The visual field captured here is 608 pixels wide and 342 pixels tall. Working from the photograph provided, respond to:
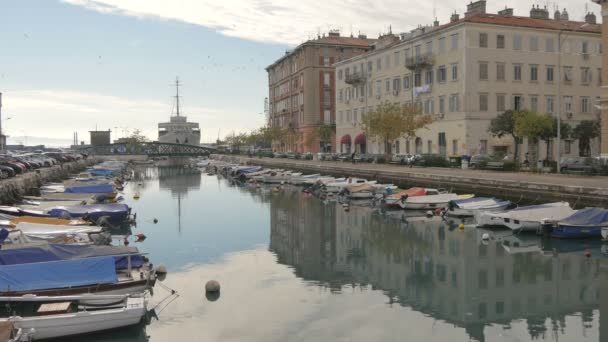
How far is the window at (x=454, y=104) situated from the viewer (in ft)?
224

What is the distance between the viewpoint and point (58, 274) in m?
16.8

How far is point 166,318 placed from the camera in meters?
17.5

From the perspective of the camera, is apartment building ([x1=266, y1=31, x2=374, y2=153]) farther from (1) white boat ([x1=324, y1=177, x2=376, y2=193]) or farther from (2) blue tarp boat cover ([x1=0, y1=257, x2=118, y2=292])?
(2) blue tarp boat cover ([x1=0, y1=257, x2=118, y2=292])

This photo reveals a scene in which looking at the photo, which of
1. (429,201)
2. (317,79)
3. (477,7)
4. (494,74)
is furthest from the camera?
(317,79)

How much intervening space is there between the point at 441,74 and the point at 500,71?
22.1 ft

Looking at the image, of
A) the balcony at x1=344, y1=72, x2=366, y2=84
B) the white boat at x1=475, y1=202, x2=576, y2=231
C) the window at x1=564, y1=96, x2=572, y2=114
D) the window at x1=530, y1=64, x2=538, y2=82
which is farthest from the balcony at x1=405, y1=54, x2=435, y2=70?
the white boat at x1=475, y1=202, x2=576, y2=231

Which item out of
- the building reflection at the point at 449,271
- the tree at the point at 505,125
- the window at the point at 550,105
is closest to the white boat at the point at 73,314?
the building reflection at the point at 449,271

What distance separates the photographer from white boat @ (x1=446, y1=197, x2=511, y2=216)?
122 ft

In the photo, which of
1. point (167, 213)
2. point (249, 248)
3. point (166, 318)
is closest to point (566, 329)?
point (166, 318)

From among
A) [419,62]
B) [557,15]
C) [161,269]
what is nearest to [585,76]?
[557,15]

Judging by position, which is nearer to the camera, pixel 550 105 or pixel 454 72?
pixel 454 72

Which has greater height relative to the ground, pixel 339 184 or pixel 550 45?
pixel 550 45

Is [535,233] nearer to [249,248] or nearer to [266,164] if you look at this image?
[249,248]

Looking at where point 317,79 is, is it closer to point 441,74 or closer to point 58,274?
point 441,74
